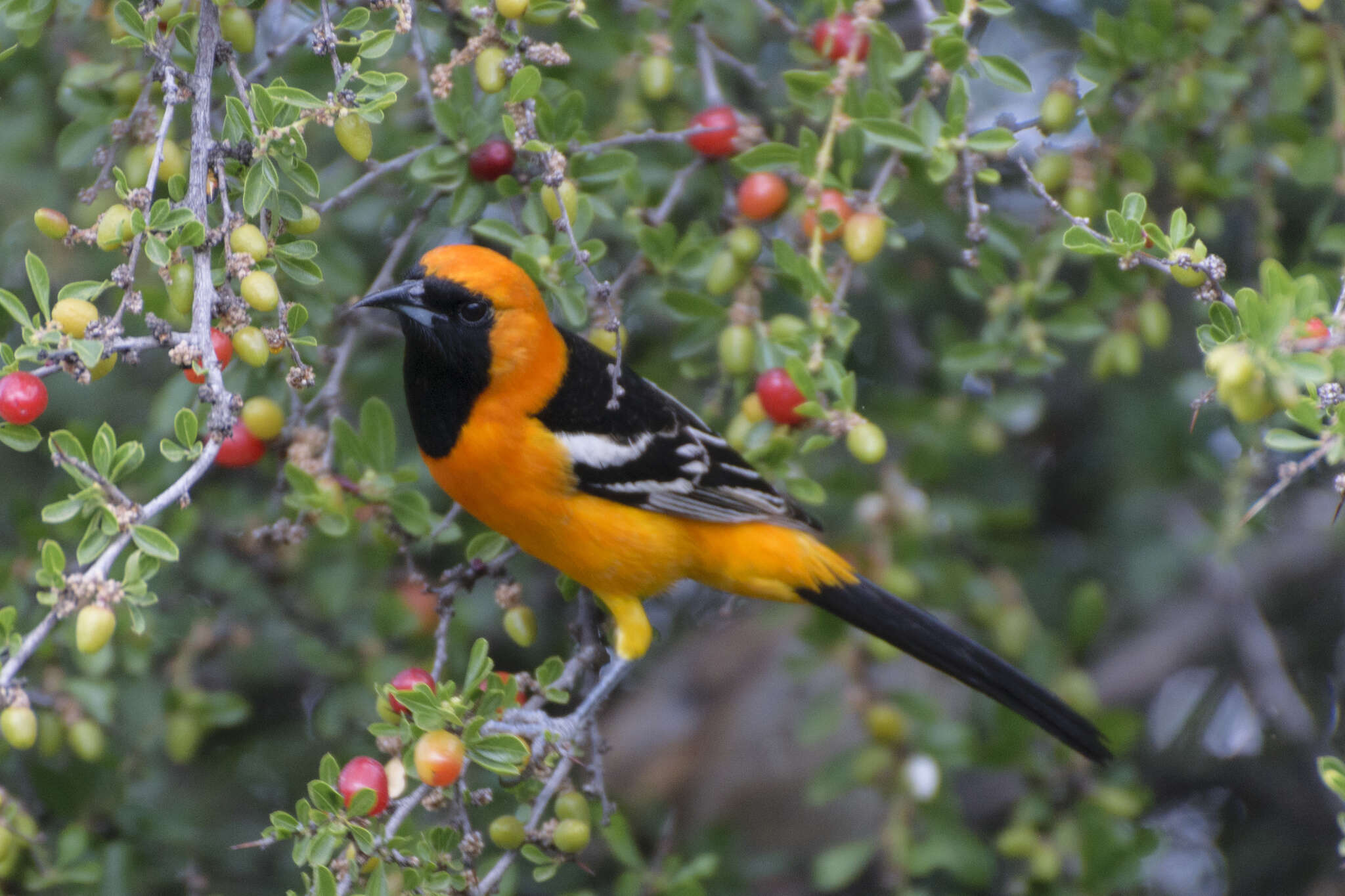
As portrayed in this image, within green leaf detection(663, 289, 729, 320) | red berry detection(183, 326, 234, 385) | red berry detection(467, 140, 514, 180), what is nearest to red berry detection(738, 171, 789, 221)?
green leaf detection(663, 289, 729, 320)

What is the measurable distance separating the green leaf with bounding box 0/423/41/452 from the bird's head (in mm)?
868

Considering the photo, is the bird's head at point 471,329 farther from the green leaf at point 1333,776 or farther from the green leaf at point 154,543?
the green leaf at point 1333,776

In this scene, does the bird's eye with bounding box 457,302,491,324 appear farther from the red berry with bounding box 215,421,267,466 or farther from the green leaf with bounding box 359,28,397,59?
the green leaf with bounding box 359,28,397,59

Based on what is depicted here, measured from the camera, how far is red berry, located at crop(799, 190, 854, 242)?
2744mm

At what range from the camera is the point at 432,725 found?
6.77ft

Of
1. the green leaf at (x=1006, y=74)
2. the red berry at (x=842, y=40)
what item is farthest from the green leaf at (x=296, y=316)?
the green leaf at (x=1006, y=74)

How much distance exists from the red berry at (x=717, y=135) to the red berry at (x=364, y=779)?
1.77 metres

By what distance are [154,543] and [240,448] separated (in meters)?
0.82

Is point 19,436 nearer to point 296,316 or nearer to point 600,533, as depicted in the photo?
point 296,316

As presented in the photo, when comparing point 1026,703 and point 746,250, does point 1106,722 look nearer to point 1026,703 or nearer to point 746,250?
point 1026,703

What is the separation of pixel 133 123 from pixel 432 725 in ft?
4.83

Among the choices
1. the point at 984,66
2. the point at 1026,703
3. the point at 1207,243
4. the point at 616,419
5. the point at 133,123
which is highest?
the point at 984,66

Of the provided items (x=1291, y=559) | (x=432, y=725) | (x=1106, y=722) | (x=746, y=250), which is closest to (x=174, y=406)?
(x=432, y=725)

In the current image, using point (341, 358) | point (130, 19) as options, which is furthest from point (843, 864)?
point (130, 19)
